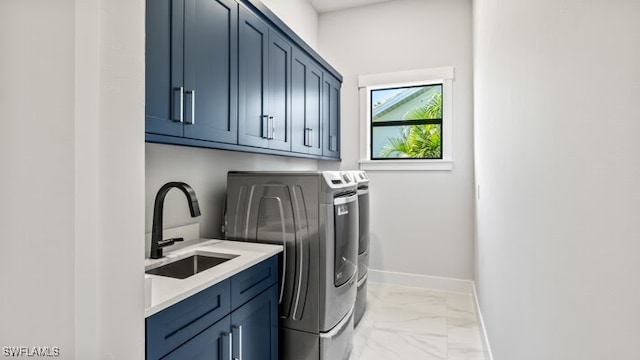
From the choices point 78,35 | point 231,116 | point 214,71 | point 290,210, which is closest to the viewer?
point 78,35

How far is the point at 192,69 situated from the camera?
1518mm

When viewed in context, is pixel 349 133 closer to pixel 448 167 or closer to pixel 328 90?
pixel 328 90

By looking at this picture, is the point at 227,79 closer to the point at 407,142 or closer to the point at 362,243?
the point at 362,243

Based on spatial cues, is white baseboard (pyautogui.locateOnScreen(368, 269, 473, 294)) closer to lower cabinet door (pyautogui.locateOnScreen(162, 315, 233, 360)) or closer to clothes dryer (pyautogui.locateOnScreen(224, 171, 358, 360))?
clothes dryer (pyautogui.locateOnScreen(224, 171, 358, 360))

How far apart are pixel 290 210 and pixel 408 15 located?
2764 mm

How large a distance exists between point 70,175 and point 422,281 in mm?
3377

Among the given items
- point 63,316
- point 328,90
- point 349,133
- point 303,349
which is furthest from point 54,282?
point 349,133

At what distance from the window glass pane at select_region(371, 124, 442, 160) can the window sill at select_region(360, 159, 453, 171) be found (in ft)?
0.39

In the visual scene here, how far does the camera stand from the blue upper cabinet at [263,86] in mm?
→ 1935

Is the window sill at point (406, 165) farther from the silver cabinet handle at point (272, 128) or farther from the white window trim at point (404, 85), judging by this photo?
the silver cabinet handle at point (272, 128)

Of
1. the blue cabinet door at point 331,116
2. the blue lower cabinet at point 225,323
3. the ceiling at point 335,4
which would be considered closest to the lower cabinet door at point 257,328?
the blue lower cabinet at point 225,323

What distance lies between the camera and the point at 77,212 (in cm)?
75

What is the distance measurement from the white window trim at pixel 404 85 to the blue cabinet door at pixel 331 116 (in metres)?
0.28

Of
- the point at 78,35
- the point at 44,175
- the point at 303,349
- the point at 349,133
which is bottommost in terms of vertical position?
the point at 303,349
